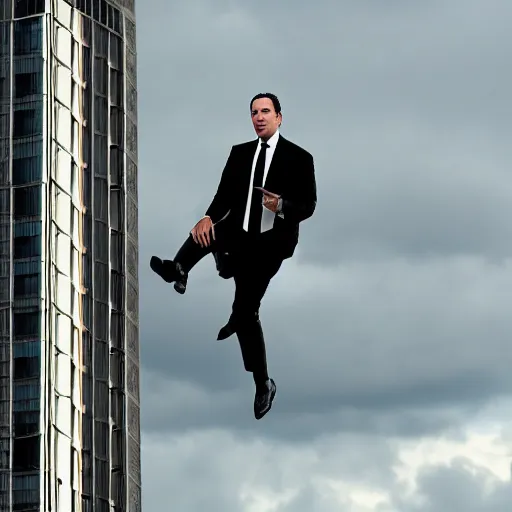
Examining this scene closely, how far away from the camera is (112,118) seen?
184 metres

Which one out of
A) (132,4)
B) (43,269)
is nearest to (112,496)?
(43,269)

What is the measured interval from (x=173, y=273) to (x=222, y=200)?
7.21 ft

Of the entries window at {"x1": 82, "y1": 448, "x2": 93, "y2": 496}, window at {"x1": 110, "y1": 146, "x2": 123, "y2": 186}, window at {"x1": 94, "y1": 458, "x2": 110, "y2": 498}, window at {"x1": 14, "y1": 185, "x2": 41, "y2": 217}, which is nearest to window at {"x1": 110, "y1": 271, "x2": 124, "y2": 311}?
window at {"x1": 110, "y1": 146, "x2": 123, "y2": 186}

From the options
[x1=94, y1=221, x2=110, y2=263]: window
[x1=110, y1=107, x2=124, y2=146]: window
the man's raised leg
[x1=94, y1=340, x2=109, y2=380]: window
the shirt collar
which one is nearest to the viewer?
the shirt collar

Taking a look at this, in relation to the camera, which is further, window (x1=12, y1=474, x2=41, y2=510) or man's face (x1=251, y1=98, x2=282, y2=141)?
window (x1=12, y1=474, x2=41, y2=510)

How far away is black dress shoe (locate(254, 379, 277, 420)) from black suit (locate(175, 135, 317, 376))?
0.74 meters

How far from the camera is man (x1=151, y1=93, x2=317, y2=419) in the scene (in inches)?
1679

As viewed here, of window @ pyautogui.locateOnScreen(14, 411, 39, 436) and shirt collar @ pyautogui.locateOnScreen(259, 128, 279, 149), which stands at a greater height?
window @ pyautogui.locateOnScreen(14, 411, 39, 436)

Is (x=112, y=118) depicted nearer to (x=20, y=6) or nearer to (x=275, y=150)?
(x=20, y=6)

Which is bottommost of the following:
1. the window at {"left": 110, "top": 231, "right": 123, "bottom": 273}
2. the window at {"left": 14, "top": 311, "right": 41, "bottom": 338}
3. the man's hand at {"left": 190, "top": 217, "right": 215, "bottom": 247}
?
the man's hand at {"left": 190, "top": 217, "right": 215, "bottom": 247}

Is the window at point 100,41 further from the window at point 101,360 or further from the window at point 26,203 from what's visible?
the window at point 101,360

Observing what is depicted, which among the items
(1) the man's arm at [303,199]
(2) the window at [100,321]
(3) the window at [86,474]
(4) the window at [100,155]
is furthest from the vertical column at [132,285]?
(1) the man's arm at [303,199]

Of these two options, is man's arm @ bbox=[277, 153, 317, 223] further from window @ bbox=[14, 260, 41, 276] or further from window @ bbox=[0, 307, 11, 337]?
window @ bbox=[14, 260, 41, 276]

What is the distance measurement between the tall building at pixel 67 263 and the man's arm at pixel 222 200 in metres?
121
